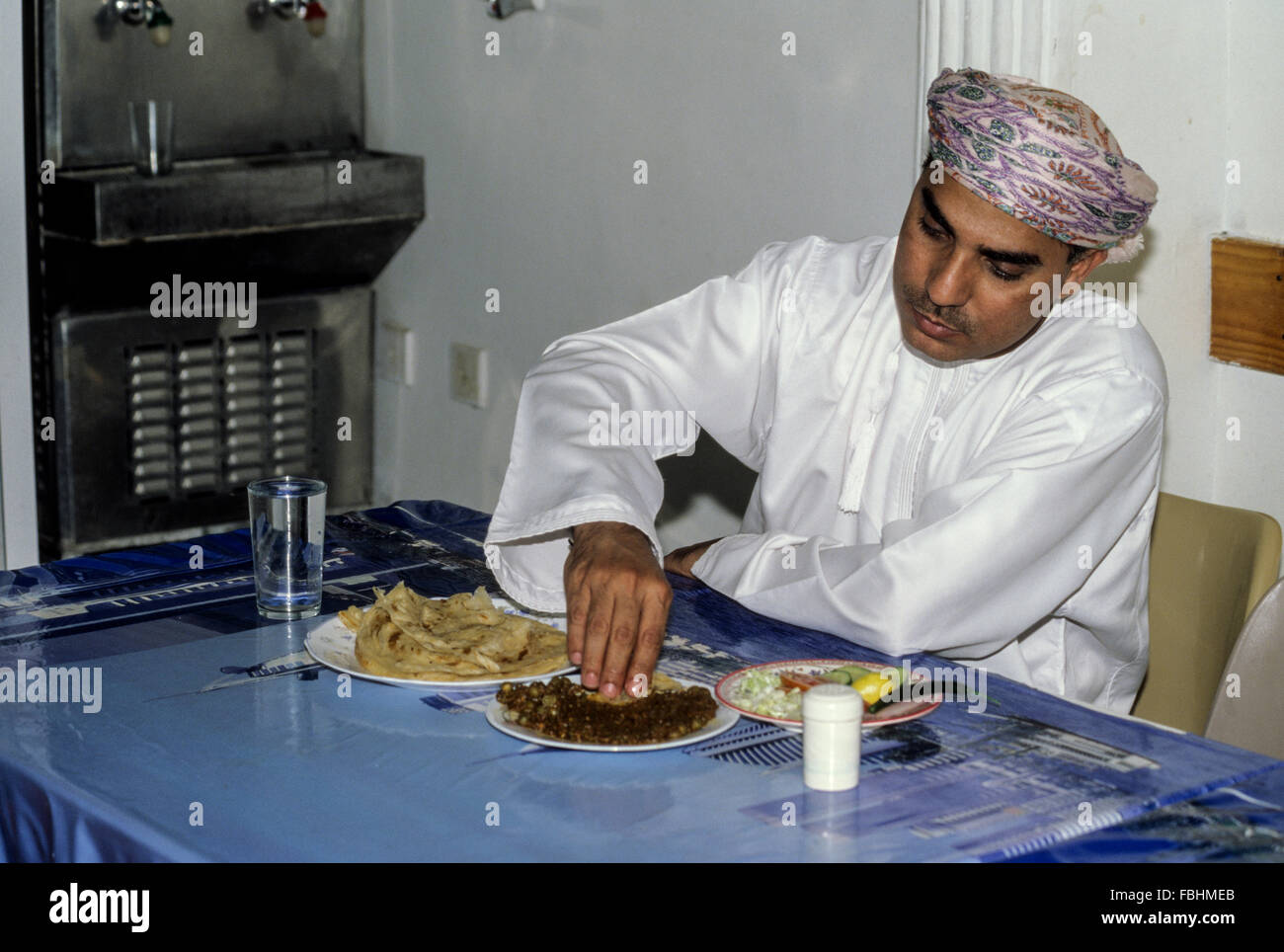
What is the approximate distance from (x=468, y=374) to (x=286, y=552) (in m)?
1.78

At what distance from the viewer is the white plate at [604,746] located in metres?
1.34

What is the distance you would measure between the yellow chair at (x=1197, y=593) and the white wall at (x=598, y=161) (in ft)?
2.57

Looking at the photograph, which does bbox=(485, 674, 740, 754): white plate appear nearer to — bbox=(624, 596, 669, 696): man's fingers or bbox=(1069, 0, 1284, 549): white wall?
bbox=(624, 596, 669, 696): man's fingers

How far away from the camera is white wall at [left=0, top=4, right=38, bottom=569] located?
10.2 ft

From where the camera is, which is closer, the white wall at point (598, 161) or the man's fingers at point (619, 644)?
the man's fingers at point (619, 644)

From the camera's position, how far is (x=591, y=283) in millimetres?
3160

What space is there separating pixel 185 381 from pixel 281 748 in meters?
2.24

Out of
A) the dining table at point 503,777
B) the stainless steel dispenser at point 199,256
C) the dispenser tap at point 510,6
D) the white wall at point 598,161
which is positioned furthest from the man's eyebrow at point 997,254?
the stainless steel dispenser at point 199,256

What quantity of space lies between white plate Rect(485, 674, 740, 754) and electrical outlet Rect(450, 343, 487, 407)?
2053 mm

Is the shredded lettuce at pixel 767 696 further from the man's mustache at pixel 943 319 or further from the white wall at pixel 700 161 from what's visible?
the white wall at pixel 700 161

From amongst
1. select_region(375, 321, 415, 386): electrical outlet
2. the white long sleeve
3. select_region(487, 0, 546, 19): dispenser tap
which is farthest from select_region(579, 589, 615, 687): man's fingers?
select_region(375, 321, 415, 386): electrical outlet

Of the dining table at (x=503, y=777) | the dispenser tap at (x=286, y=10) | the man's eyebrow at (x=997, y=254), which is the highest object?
the dispenser tap at (x=286, y=10)

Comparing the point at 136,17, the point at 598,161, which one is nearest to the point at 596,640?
the point at 598,161

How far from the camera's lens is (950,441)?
2.00m
